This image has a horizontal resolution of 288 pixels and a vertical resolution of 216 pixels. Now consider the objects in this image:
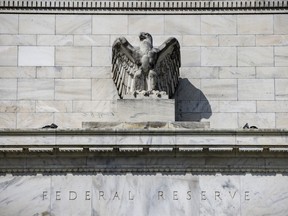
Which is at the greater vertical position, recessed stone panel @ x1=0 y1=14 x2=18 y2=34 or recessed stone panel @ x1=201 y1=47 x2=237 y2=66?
recessed stone panel @ x1=0 y1=14 x2=18 y2=34

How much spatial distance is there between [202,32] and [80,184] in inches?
234

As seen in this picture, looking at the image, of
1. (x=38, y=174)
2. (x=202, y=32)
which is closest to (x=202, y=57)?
(x=202, y=32)

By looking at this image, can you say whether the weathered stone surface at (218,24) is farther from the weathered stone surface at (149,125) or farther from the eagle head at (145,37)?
the weathered stone surface at (149,125)

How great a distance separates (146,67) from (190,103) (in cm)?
186

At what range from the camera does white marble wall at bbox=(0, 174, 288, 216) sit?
1051 inches

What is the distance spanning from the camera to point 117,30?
99.5 ft

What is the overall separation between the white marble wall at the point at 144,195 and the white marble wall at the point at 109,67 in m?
2.91

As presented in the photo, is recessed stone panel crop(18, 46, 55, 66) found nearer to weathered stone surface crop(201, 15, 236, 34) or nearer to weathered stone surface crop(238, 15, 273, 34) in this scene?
weathered stone surface crop(201, 15, 236, 34)

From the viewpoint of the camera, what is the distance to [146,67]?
93.8 feet

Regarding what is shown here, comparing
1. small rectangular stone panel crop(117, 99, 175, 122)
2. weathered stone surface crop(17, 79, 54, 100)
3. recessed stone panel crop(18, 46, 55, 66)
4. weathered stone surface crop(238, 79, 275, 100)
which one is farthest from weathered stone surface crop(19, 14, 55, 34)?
weathered stone surface crop(238, 79, 275, 100)

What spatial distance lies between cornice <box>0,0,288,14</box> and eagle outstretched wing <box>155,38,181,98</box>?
1.70 metres

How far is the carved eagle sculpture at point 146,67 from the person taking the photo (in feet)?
93.8

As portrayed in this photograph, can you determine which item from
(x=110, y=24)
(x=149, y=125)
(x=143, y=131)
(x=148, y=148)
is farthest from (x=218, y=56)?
(x=148, y=148)

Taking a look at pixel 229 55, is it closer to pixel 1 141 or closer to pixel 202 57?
pixel 202 57
